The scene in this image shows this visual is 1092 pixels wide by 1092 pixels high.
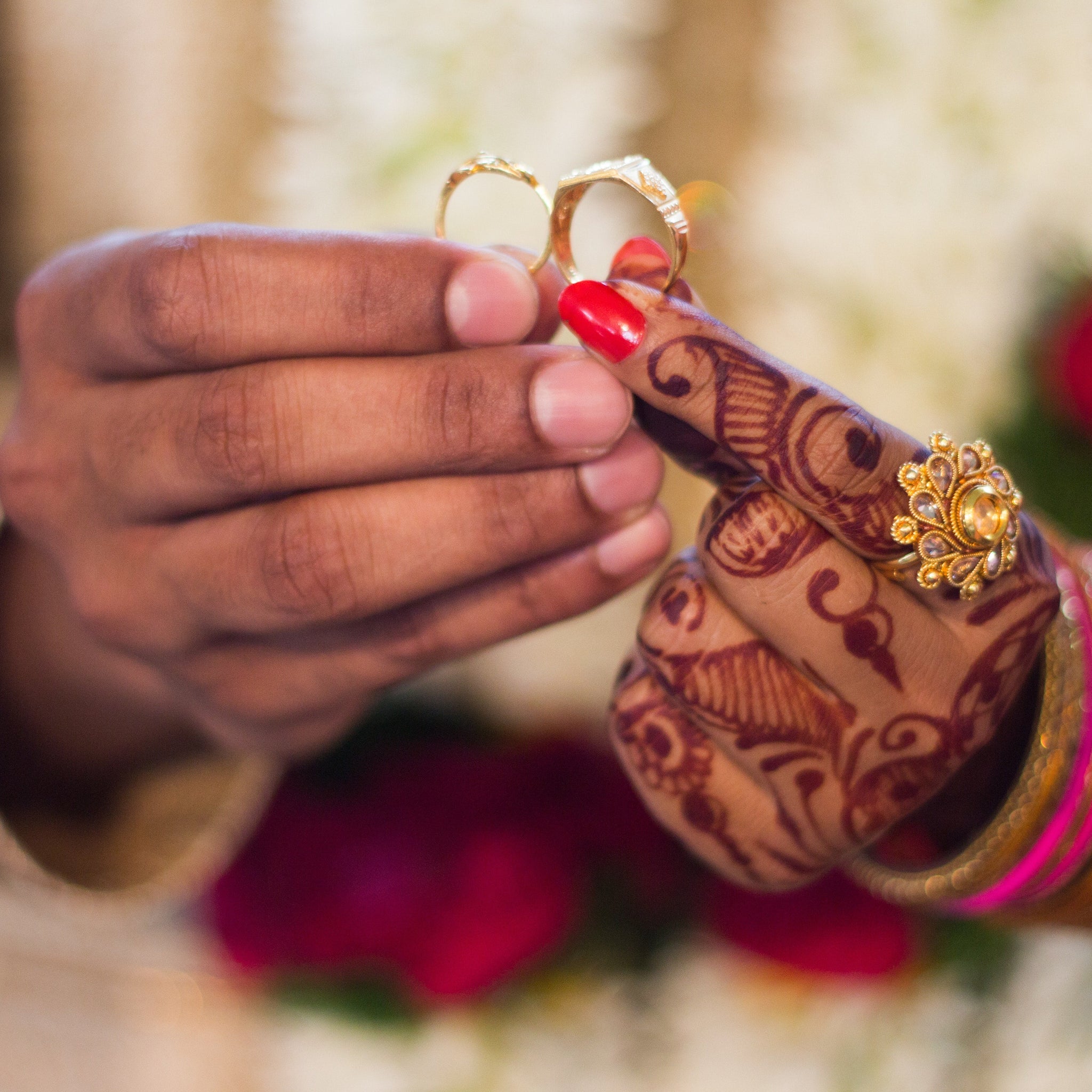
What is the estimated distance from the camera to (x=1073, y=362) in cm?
93

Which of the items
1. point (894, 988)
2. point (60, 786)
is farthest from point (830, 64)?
point (60, 786)

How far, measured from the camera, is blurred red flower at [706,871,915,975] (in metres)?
0.97

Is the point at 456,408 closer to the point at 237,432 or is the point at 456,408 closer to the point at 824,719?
the point at 237,432

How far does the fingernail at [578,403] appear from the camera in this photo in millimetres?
479

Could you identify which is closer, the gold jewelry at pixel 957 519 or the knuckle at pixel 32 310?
the gold jewelry at pixel 957 519

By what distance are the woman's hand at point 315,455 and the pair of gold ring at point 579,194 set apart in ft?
0.08

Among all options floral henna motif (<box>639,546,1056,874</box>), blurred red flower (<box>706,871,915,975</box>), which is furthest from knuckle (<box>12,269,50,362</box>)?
blurred red flower (<box>706,871,915,975</box>)

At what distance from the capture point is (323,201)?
3.99 feet

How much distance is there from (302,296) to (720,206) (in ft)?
A: 1.95

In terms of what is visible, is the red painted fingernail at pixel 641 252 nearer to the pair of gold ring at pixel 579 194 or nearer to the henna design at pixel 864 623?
the pair of gold ring at pixel 579 194

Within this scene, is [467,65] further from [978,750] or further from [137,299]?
[978,750]

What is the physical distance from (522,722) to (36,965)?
2.78ft

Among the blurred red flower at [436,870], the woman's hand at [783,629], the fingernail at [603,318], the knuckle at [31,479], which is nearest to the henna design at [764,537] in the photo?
the woman's hand at [783,629]

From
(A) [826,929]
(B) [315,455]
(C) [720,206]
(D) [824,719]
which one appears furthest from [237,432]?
(A) [826,929]
